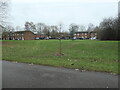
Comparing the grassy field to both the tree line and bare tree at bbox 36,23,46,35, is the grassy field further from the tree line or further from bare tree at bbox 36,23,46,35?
bare tree at bbox 36,23,46,35

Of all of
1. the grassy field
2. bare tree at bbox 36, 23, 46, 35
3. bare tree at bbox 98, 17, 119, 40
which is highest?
bare tree at bbox 36, 23, 46, 35

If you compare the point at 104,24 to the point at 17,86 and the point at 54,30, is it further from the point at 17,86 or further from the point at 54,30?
the point at 17,86

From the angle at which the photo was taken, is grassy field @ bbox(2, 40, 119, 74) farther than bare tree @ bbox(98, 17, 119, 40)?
No

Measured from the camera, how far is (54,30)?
3150 inches

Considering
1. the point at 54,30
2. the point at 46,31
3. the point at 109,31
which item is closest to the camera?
the point at 109,31

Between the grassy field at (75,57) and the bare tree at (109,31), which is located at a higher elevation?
the bare tree at (109,31)

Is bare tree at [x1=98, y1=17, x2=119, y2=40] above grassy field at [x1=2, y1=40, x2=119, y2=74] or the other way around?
above

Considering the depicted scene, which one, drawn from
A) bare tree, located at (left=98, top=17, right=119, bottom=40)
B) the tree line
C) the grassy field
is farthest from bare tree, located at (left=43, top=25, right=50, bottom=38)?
the grassy field

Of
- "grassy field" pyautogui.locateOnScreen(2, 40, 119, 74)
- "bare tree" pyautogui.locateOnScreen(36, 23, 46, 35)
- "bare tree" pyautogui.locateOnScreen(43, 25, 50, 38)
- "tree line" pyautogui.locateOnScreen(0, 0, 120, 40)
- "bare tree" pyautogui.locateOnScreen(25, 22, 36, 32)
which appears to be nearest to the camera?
"grassy field" pyautogui.locateOnScreen(2, 40, 119, 74)

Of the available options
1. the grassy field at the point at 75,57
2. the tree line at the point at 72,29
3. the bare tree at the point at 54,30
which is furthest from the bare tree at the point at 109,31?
the bare tree at the point at 54,30

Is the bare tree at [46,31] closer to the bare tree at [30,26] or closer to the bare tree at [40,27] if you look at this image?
the bare tree at [40,27]

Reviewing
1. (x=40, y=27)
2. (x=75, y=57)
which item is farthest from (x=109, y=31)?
(x=40, y=27)

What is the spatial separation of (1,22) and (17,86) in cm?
3125

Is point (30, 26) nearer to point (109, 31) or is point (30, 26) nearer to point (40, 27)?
point (40, 27)
